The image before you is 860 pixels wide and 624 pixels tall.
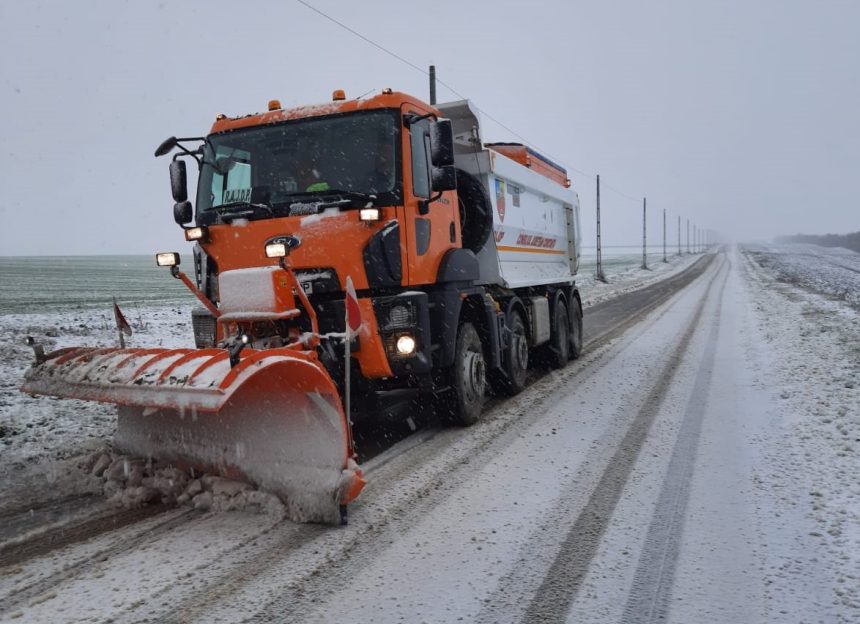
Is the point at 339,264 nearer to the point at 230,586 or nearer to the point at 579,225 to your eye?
the point at 230,586

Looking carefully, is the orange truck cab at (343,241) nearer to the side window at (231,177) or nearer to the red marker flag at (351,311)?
the side window at (231,177)

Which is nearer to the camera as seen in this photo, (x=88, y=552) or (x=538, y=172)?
(x=88, y=552)

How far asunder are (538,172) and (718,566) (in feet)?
22.4

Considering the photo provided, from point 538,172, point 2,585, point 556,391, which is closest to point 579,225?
point 538,172

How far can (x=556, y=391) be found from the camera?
24.5 feet

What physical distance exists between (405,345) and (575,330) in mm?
5765

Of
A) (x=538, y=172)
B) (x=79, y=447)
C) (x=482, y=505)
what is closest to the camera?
(x=482, y=505)

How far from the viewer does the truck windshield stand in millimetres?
4918

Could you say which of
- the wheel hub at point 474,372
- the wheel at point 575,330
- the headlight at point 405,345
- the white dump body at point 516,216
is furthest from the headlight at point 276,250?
the wheel at point 575,330

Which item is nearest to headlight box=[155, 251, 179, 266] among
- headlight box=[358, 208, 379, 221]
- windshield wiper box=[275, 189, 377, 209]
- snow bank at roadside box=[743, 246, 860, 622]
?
windshield wiper box=[275, 189, 377, 209]

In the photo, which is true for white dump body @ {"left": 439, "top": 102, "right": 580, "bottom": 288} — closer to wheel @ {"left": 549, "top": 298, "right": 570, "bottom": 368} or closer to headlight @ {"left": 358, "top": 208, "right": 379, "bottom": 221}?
wheel @ {"left": 549, "top": 298, "right": 570, "bottom": 368}

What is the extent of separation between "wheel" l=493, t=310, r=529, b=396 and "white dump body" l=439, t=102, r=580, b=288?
1.55ft

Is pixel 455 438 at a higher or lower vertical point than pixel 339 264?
lower

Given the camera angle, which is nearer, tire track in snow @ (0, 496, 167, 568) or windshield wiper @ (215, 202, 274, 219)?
tire track in snow @ (0, 496, 167, 568)
